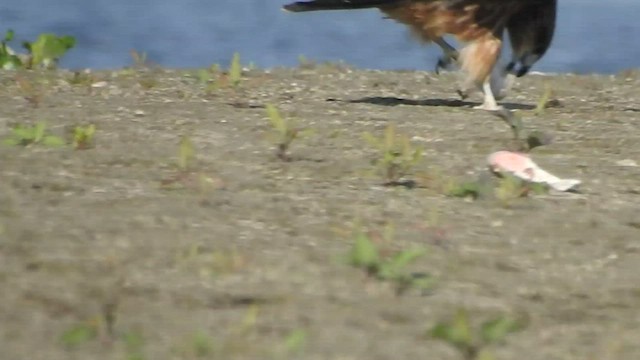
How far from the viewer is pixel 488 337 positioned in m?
3.01

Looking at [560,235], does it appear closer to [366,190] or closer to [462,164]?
[366,190]

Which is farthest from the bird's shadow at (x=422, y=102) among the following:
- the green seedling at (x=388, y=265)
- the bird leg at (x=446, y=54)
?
the green seedling at (x=388, y=265)

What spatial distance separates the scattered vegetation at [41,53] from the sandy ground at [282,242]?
132cm

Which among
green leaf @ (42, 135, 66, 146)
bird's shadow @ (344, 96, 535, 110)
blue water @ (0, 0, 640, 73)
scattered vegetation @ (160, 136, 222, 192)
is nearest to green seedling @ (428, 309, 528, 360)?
scattered vegetation @ (160, 136, 222, 192)

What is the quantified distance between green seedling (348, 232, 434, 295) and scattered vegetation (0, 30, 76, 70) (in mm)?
4495

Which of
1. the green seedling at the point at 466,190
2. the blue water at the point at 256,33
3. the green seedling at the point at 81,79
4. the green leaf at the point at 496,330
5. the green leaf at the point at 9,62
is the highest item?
the green leaf at the point at 496,330

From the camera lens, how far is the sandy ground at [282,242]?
3.20 m

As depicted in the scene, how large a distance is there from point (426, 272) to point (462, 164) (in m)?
1.79

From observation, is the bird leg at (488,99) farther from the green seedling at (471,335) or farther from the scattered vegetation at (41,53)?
the green seedling at (471,335)

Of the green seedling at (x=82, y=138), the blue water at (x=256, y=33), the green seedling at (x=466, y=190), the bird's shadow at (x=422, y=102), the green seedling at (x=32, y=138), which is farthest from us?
the blue water at (x=256, y=33)

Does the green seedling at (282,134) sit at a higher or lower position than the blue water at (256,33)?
higher

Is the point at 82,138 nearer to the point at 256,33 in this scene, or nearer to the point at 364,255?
the point at 364,255

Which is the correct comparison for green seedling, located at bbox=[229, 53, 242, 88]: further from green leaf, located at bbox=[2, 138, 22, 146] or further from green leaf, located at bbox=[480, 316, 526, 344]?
green leaf, located at bbox=[480, 316, 526, 344]

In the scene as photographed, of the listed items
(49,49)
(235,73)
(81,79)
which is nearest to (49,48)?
(49,49)
